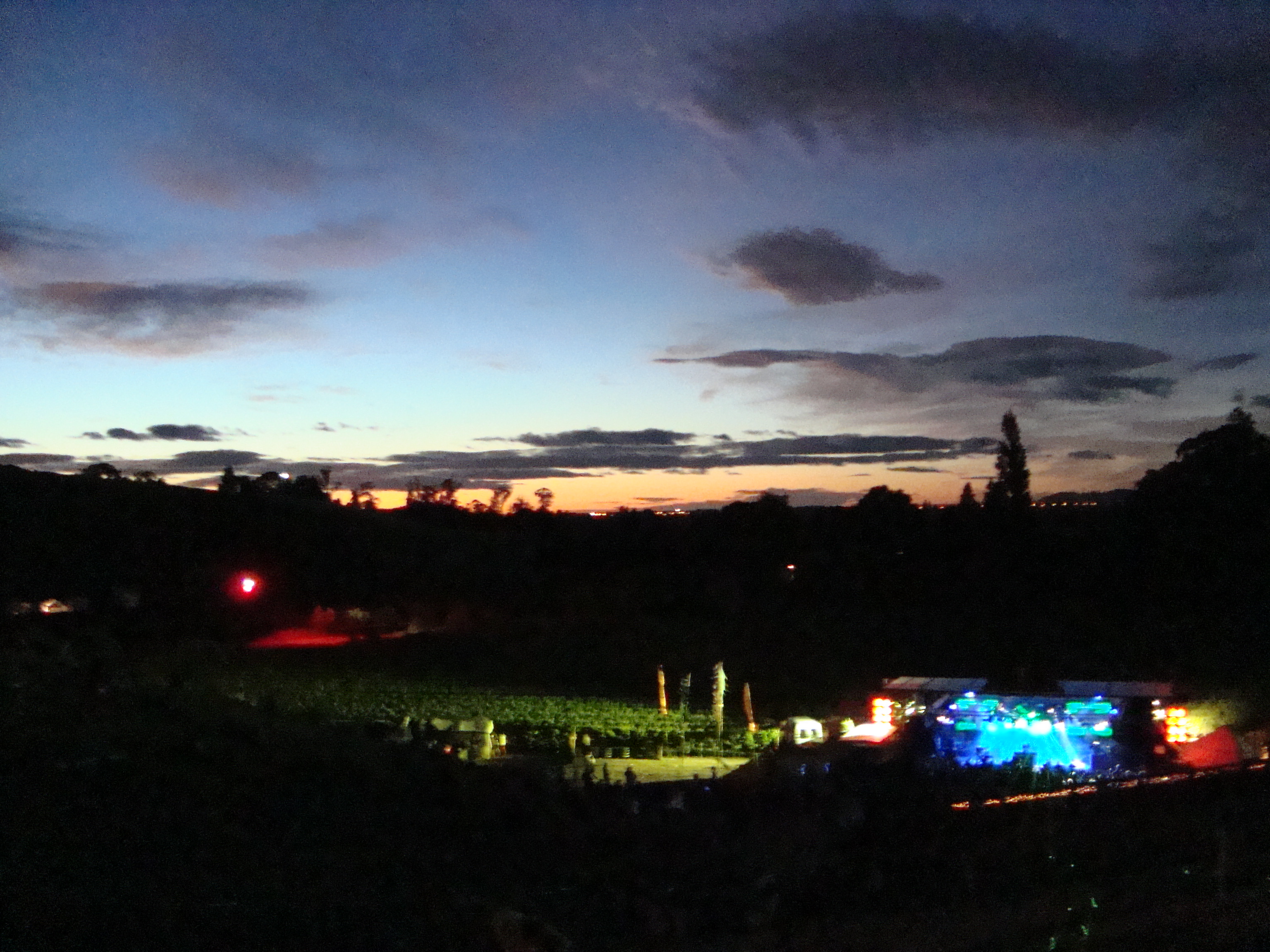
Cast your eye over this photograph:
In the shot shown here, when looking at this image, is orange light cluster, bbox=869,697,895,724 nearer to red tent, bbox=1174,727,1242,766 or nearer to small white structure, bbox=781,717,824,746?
small white structure, bbox=781,717,824,746

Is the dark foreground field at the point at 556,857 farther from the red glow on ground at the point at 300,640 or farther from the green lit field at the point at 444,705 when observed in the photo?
the red glow on ground at the point at 300,640

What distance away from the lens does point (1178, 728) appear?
13.7 meters

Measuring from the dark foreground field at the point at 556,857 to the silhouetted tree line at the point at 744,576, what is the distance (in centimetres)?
1095

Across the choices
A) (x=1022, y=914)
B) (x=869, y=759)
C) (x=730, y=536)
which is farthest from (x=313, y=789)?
(x=730, y=536)

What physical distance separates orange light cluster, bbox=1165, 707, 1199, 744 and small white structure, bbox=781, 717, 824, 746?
4087mm

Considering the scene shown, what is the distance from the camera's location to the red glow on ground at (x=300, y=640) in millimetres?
23156

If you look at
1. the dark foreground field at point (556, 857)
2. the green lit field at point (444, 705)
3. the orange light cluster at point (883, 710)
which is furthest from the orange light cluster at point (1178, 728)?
the dark foreground field at point (556, 857)

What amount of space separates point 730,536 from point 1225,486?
15.0 metres

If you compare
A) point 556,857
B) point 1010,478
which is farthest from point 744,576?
point 556,857

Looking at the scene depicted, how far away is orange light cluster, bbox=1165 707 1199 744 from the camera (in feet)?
44.7

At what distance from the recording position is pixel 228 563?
23.8 m

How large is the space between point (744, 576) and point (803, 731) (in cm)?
1866

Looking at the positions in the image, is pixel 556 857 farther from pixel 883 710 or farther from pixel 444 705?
pixel 444 705

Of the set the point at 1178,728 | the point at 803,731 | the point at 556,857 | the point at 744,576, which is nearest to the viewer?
the point at 556,857
